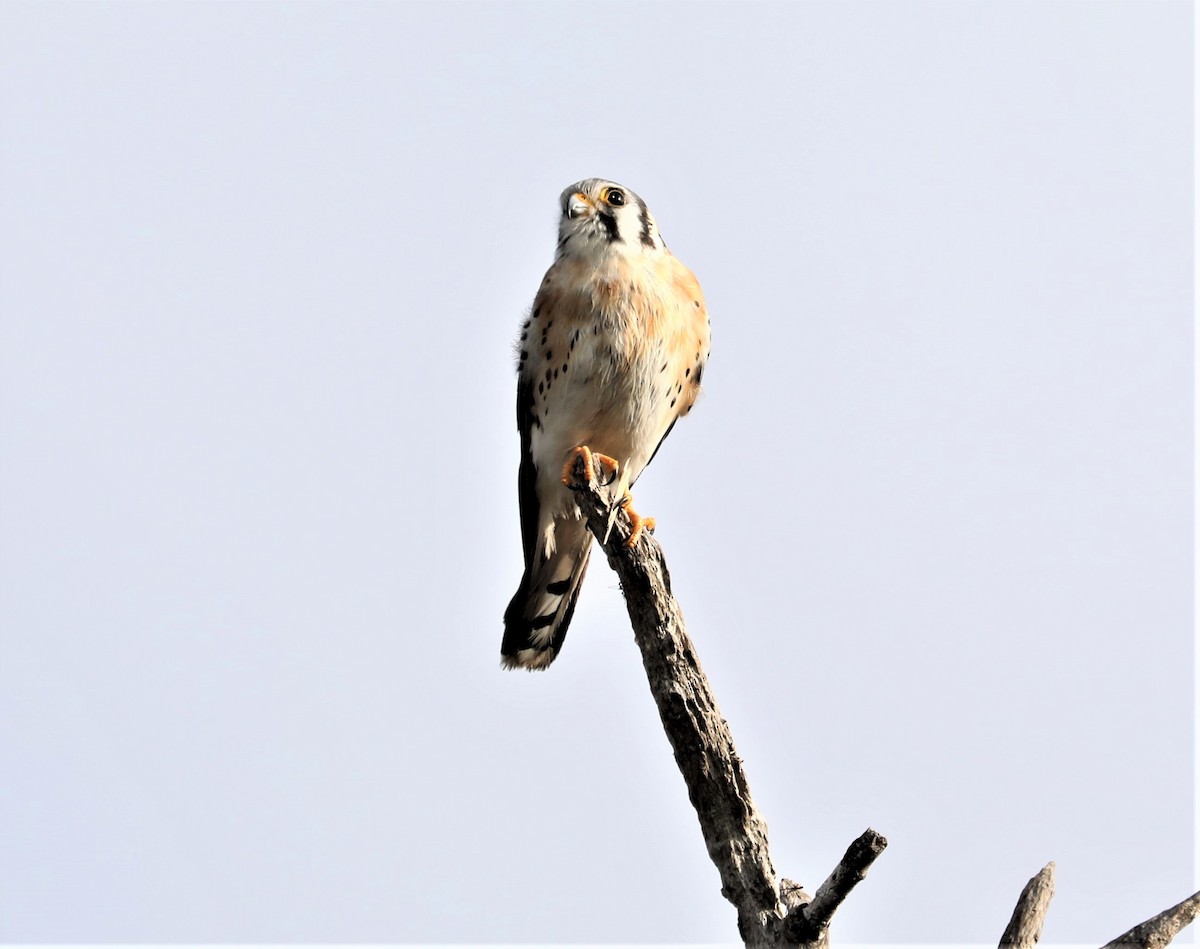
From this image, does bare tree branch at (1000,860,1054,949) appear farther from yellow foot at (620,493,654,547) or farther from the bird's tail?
the bird's tail

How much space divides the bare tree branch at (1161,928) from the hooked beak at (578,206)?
3.45 m

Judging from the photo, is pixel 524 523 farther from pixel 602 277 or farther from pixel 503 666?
pixel 602 277

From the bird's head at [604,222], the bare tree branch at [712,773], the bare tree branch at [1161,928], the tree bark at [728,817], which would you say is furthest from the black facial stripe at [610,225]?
the bare tree branch at [1161,928]

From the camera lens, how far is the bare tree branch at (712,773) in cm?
347

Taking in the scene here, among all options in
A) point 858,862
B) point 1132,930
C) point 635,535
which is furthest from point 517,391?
point 1132,930

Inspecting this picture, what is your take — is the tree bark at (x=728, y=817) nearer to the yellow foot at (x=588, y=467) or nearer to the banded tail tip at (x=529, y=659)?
the yellow foot at (x=588, y=467)

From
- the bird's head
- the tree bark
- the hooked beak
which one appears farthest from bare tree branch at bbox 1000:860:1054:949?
the hooked beak

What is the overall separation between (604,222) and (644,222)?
0.24 m

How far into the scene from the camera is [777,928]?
3521 millimetres

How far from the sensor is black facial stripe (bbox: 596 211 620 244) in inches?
209

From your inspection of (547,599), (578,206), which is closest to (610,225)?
(578,206)

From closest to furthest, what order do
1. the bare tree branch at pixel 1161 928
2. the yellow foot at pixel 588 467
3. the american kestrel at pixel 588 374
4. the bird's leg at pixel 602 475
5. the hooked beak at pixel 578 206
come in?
the bare tree branch at pixel 1161 928, the bird's leg at pixel 602 475, the yellow foot at pixel 588 467, the american kestrel at pixel 588 374, the hooked beak at pixel 578 206

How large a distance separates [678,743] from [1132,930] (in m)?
1.30

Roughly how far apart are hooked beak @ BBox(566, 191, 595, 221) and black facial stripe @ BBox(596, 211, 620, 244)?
0.05 meters
